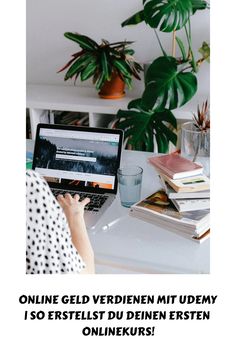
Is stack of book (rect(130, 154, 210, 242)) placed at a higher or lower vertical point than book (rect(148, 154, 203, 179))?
lower

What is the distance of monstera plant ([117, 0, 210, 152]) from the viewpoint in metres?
2.25

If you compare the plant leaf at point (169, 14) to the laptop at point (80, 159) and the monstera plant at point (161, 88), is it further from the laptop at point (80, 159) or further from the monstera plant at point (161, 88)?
the laptop at point (80, 159)

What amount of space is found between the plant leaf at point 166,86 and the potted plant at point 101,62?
0.36 metres

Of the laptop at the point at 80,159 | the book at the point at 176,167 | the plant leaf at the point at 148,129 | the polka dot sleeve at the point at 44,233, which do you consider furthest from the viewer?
the plant leaf at the point at 148,129

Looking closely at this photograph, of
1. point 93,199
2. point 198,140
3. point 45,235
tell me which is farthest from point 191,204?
point 45,235

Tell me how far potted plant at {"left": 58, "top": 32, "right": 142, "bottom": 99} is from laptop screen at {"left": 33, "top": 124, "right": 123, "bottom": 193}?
3.49 feet

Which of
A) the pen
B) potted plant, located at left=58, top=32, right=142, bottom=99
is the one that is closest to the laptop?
the pen

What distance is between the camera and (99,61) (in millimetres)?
2650

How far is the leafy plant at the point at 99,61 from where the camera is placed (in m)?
2.62

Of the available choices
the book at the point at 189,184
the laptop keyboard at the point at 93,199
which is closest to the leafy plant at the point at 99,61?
the laptop keyboard at the point at 93,199

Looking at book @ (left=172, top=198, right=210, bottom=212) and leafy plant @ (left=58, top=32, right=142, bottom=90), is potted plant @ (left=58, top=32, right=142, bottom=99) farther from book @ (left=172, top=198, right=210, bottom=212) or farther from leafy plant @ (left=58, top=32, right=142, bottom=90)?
book @ (left=172, top=198, right=210, bottom=212)

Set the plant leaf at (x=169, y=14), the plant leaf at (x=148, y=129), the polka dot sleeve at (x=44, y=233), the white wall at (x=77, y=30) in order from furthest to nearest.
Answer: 1. the white wall at (x=77, y=30)
2. the plant leaf at (x=148, y=129)
3. the plant leaf at (x=169, y=14)
4. the polka dot sleeve at (x=44, y=233)

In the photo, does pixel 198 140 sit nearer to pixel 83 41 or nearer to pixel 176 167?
pixel 176 167

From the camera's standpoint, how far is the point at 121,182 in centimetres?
145
